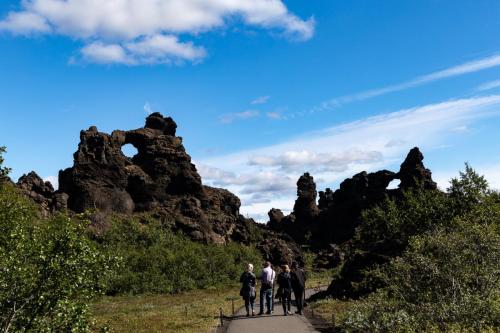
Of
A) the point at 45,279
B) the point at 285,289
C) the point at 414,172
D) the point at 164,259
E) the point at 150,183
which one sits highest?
the point at 414,172

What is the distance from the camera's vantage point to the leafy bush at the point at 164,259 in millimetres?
51000

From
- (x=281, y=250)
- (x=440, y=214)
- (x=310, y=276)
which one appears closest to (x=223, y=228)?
(x=281, y=250)

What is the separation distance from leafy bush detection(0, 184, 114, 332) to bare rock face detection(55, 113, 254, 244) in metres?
58.4

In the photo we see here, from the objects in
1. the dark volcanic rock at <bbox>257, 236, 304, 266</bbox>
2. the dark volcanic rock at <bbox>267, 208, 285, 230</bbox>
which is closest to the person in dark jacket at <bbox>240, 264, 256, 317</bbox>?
the dark volcanic rock at <bbox>257, 236, 304, 266</bbox>

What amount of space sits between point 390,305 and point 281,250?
5939 cm

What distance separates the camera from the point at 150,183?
77438 mm

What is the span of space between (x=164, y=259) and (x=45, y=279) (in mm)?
46325

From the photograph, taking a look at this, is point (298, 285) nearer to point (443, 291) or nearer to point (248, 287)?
point (248, 287)

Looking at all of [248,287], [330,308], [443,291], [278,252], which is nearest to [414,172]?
[278,252]

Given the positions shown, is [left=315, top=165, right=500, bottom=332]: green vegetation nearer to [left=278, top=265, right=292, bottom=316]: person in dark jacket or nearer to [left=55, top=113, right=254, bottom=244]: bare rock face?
[left=278, top=265, right=292, bottom=316]: person in dark jacket

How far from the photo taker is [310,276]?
6775cm

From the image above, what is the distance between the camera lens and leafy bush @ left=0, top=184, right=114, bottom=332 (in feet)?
38.3

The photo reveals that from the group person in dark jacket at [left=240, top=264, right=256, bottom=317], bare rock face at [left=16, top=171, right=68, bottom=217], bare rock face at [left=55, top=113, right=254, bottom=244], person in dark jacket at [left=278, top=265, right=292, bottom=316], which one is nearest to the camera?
person in dark jacket at [left=278, top=265, right=292, bottom=316]

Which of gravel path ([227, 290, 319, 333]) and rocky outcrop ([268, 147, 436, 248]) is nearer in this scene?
gravel path ([227, 290, 319, 333])
